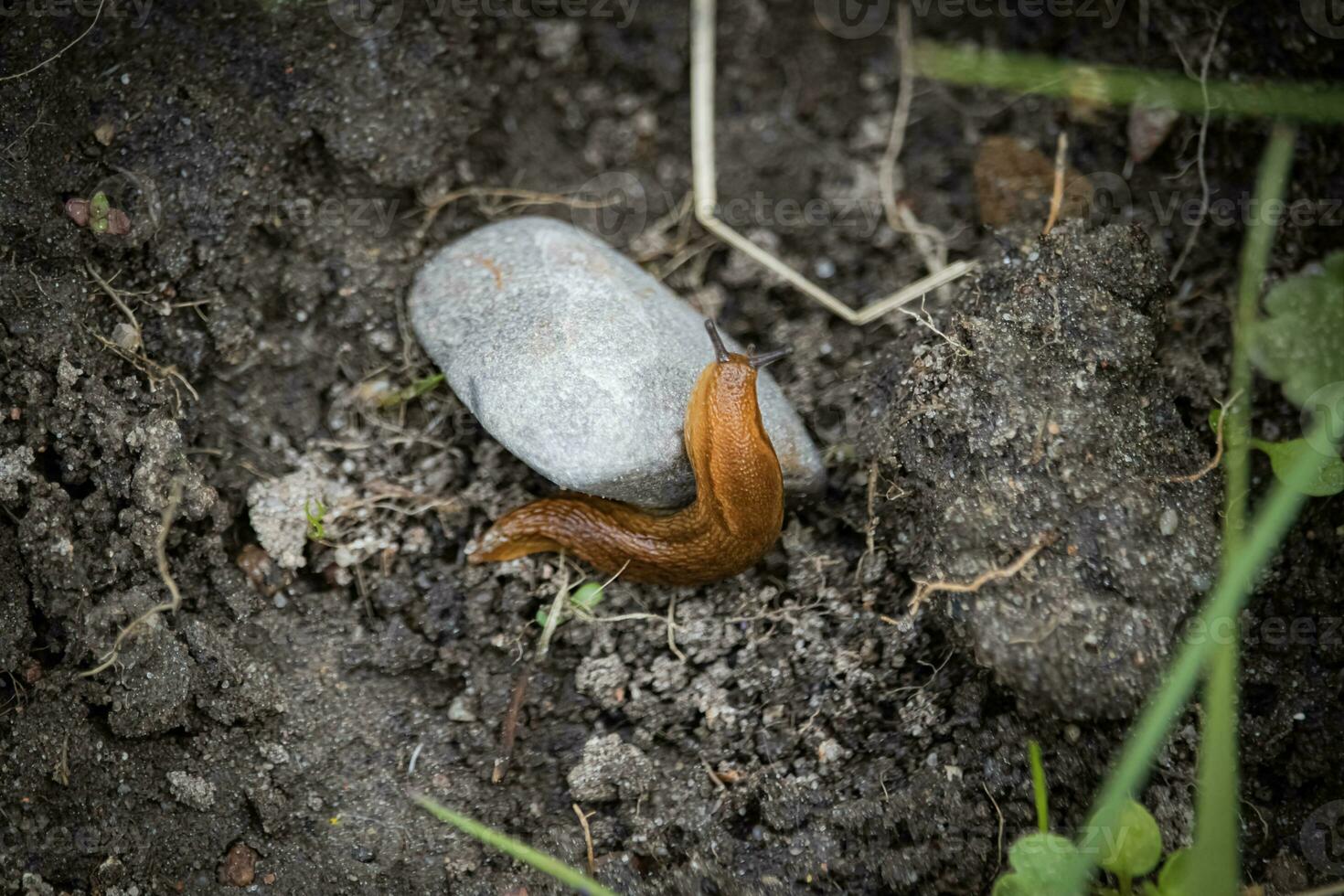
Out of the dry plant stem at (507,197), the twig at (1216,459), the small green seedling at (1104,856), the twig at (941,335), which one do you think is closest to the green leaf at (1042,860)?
the small green seedling at (1104,856)

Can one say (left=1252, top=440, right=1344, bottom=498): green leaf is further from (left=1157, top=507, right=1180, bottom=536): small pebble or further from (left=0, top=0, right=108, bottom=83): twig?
(left=0, top=0, right=108, bottom=83): twig

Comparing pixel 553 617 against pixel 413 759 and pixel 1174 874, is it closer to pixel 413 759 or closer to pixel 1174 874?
pixel 413 759

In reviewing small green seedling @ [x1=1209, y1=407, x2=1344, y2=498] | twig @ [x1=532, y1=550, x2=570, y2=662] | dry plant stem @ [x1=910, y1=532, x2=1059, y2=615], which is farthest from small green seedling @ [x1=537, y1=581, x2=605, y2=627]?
small green seedling @ [x1=1209, y1=407, x2=1344, y2=498]

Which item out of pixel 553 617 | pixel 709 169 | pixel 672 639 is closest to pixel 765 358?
pixel 709 169

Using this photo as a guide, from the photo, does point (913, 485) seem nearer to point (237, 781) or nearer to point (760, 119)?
point (760, 119)

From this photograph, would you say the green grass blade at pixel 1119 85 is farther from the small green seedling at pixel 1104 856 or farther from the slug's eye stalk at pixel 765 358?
the small green seedling at pixel 1104 856

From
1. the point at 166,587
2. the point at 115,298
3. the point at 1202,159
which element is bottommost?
the point at 166,587

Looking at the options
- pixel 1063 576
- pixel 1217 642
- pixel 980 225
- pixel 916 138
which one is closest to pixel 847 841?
pixel 1063 576
